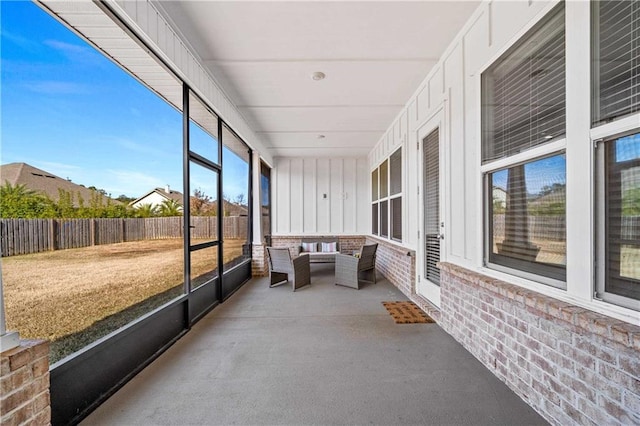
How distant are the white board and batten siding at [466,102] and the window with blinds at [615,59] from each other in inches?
15.8

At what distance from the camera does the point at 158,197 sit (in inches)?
114

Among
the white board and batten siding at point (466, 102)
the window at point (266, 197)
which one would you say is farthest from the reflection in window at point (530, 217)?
the window at point (266, 197)

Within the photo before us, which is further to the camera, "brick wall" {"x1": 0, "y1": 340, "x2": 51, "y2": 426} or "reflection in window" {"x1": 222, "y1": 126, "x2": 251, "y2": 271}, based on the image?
"reflection in window" {"x1": 222, "y1": 126, "x2": 251, "y2": 271}

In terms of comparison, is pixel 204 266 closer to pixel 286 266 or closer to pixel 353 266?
pixel 286 266

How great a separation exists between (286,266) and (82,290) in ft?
10.8

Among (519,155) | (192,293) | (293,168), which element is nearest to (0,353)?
(192,293)

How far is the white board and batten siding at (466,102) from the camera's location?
7.04ft

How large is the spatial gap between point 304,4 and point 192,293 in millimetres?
3241

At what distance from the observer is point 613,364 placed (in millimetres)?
1354

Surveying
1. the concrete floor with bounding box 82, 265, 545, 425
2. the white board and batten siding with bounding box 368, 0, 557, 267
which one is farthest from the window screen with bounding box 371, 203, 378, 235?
the concrete floor with bounding box 82, 265, 545, 425

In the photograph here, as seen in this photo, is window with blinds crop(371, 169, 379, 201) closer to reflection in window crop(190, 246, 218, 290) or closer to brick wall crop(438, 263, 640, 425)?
reflection in window crop(190, 246, 218, 290)

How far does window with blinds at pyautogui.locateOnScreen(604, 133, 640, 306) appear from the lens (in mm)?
1368

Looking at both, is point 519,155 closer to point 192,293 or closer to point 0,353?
point 0,353

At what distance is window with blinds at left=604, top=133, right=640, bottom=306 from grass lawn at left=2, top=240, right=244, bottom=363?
3.31 m
